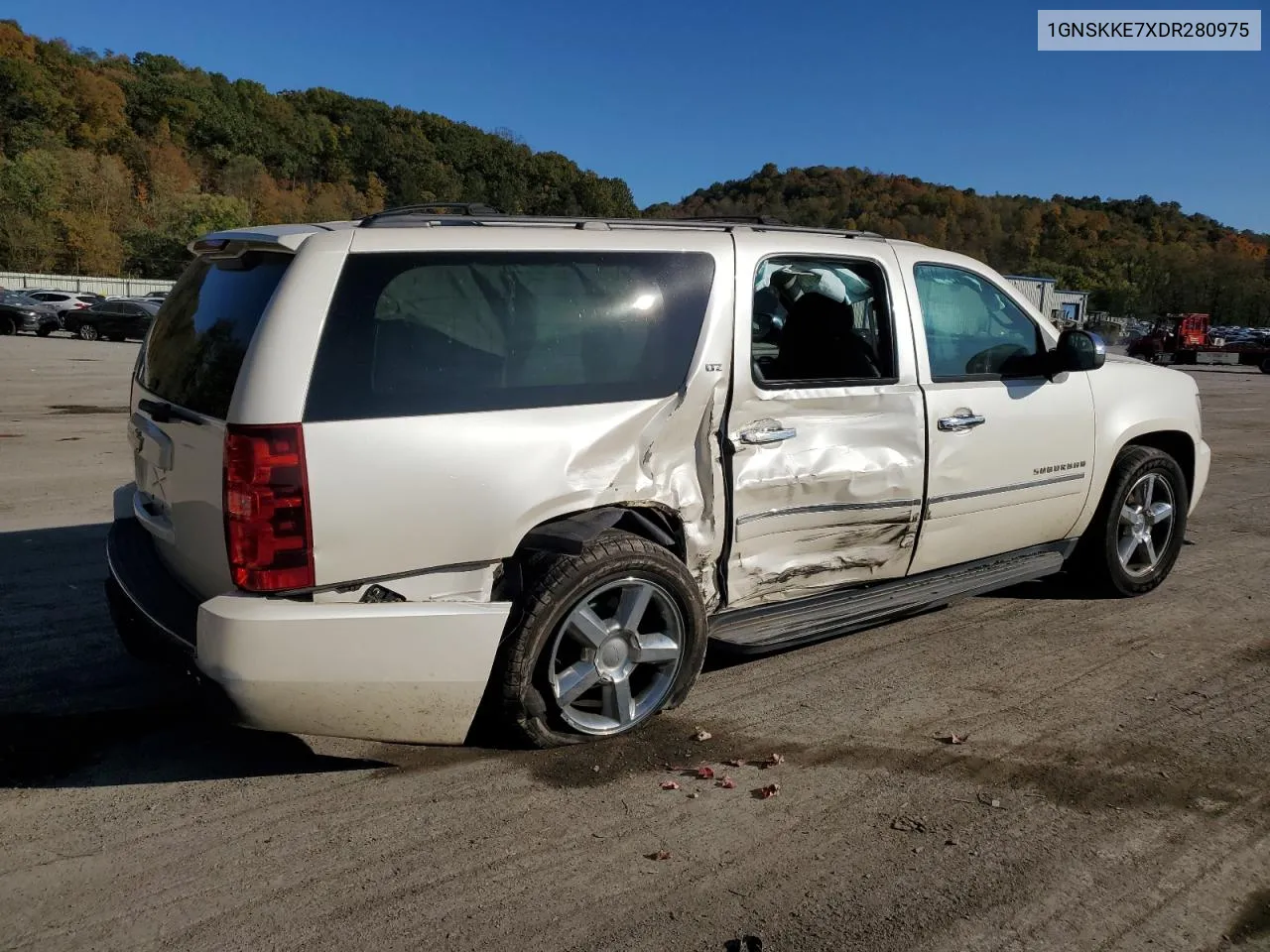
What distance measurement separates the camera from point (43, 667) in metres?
4.21

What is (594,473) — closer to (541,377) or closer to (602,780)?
(541,377)

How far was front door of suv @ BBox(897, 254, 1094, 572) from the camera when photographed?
175 inches

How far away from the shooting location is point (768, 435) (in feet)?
12.7

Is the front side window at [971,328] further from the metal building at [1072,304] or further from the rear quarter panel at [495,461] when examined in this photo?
the metal building at [1072,304]

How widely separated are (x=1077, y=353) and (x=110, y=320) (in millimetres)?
35201

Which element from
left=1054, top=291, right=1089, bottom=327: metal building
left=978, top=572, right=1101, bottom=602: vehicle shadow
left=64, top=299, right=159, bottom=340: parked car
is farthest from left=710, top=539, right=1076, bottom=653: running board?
left=1054, top=291, right=1089, bottom=327: metal building

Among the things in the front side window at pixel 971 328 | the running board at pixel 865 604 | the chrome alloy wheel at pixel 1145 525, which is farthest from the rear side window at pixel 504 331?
the chrome alloy wheel at pixel 1145 525

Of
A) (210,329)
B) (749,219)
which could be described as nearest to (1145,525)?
(749,219)

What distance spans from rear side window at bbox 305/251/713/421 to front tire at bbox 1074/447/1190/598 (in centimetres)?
282

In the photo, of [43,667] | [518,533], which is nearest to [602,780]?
[518,533]

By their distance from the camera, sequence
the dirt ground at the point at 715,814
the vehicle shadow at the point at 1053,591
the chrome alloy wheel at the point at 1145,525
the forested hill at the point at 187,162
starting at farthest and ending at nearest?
the forested hill at the point at 187,162, the vehicle shadow at the point at 1053,591, the chrome alloy wheel at the point at 1145,525, the dirt ground at the point at 715,814

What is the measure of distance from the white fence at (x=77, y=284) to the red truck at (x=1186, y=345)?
166 feet

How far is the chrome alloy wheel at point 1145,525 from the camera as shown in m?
5.45

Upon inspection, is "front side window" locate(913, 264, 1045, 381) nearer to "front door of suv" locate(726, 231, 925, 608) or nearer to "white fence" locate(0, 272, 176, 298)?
"front door of suv" locate(726, 231, 925, 608)
